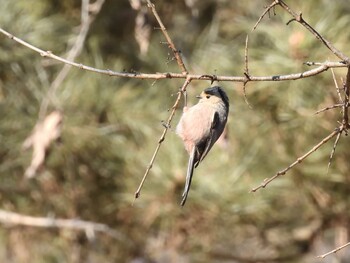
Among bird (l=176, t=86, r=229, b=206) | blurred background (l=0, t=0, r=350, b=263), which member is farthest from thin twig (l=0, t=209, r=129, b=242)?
bird (l=176, t=86, r=229, b=206)

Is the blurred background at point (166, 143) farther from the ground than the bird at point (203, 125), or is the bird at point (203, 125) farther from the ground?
the blurred background at point (166, 143)

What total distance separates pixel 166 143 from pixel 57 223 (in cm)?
36

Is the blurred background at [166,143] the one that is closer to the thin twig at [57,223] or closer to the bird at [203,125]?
the thin twig at [57,223]

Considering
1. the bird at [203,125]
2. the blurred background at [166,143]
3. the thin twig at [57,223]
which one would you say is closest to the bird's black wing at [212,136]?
the bird at [203,125]

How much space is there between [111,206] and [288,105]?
1.90ft

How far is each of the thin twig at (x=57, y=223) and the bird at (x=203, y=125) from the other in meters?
0.94

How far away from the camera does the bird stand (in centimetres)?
120

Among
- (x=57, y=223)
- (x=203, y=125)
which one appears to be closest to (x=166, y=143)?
(x=57, y=223)

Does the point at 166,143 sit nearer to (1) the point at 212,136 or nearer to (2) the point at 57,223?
(2) the point at 57,223

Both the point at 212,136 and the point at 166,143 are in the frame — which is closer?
the point at 212,136

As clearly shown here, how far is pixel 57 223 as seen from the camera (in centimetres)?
222

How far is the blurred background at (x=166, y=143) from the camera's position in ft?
6.93

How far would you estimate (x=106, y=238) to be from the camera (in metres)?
2.38

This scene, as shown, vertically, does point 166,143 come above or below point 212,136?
above
